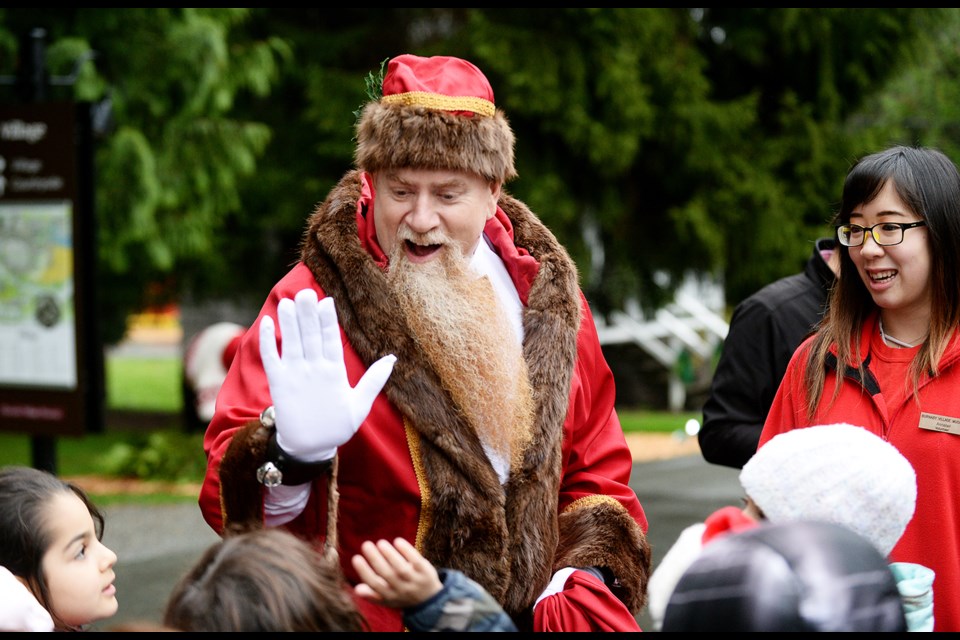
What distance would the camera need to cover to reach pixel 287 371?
7.28 ft

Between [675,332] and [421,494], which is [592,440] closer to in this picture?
[421,494]

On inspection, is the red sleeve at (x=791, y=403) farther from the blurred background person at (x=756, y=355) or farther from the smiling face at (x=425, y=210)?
the smiling face at (x=425, y=210)

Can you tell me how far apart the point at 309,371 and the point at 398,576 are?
47cm

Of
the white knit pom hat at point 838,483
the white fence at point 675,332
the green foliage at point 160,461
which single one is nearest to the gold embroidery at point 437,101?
the white knit pom hat at point 838,483

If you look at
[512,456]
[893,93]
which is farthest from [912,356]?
[893,93]

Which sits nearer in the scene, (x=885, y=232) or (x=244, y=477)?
(x=244, y=477)

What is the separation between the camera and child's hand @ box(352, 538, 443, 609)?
1959 millimetres

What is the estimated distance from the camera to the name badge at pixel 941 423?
2686 millimetres

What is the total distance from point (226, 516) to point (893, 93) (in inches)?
674

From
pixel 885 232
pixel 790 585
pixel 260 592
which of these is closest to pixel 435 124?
pixel 885 232

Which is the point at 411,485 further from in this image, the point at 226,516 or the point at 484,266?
the point at 484,266

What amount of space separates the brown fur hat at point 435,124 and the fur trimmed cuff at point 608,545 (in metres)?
0.87

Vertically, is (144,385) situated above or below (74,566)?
below

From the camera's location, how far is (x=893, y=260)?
2.81 metres
